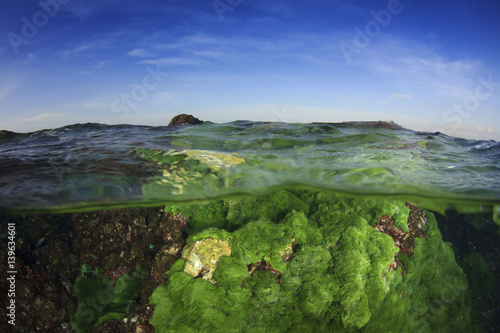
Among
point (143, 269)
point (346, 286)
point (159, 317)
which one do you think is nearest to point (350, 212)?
point (346, 286)

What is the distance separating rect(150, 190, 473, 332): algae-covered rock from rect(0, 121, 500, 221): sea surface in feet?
2.77

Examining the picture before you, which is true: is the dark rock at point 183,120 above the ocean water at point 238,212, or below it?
above

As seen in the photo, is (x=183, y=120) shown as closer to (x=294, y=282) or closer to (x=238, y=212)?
(x=238, y=212)

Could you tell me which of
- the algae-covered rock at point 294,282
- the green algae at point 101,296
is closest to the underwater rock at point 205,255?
the algae-covered rock at point 294,282

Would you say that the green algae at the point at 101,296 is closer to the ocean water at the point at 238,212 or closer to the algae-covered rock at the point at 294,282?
the ocean water at the point at 238,212

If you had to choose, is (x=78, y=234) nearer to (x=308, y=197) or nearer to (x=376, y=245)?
(x=308, y=197)

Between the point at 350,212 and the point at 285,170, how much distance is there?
1.96 metres

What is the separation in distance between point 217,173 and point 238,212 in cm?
115

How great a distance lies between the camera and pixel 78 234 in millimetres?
6762

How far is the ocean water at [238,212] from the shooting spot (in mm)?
5246

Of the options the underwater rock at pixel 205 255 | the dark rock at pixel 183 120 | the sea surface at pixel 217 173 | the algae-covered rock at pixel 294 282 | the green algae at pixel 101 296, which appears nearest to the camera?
the algae-covered rock at pixel 294 282

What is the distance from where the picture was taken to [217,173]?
608 cm

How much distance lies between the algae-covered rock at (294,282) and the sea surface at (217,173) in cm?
84

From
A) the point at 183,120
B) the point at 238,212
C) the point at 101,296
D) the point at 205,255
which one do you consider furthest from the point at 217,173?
the point at 183,120
